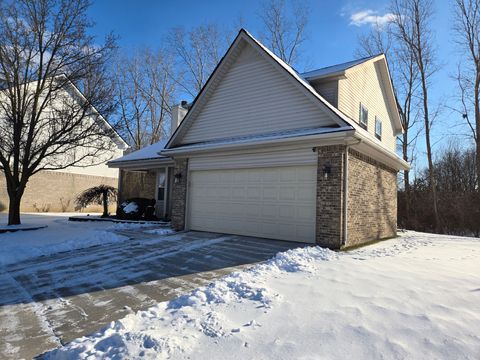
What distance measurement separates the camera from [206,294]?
467 centimetres

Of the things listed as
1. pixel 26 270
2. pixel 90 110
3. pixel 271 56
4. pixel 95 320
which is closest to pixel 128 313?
pixel 95 320

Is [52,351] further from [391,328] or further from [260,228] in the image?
[260,228]

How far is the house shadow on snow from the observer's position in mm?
5555

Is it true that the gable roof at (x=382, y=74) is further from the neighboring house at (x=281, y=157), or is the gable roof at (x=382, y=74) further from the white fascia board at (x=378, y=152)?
the white fascia board at (x=378, y=152)

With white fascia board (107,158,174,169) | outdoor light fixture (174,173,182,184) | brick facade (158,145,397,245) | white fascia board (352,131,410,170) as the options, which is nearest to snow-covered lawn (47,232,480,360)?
brick facade (158,145,397,245)

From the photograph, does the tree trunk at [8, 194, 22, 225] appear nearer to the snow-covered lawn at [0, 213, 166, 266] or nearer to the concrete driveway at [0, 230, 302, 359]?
the snow-covered lawn at [0, 213, 166, 266]

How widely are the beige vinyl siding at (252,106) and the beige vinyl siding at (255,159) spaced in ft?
2.36

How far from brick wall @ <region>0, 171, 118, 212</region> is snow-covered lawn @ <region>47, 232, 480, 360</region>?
20.5m

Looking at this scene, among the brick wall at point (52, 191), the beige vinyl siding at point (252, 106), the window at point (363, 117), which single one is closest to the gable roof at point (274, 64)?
the beige vinyl siding at point (252, 106)

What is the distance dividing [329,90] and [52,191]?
19737mm

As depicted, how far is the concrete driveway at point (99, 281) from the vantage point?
154 inches

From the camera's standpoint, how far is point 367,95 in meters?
13.4

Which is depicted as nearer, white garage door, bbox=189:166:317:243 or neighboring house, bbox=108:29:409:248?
neighboring house, bbox=108:29:409:248

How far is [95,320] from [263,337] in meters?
2.16
